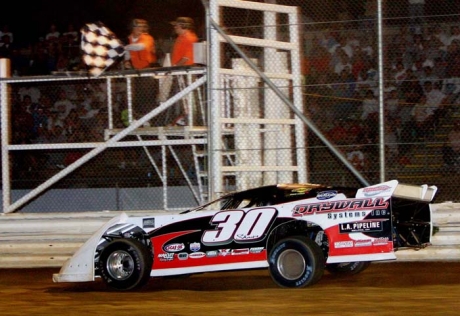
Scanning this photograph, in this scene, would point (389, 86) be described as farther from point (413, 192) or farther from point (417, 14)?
point (413, 192)

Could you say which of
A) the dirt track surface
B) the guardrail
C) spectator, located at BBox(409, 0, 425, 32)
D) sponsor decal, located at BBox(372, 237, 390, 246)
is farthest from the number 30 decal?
spectator, located at BBox(409, 0, 425, 32)

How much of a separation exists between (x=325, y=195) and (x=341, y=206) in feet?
0.74

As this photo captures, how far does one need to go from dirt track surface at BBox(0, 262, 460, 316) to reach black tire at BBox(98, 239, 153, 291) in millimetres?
164

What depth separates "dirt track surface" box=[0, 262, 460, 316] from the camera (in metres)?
7.93

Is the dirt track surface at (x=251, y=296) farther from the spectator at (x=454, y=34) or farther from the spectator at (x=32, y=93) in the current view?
the spectator at (x=32, y=93)

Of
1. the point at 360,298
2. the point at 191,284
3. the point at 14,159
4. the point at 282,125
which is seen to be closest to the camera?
the point at 360,298

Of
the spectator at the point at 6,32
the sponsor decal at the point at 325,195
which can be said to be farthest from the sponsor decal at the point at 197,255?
the spectator at the point at 6,32

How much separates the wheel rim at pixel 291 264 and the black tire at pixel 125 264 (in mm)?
1520

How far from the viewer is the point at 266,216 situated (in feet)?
31.3

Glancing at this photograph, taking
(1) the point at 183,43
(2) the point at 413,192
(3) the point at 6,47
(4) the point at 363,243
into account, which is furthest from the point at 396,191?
(3) the point at 6,47

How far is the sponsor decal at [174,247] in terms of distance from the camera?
984cm

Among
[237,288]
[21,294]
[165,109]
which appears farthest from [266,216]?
[165,109]

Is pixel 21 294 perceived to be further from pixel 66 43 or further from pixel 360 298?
pixel 66 43

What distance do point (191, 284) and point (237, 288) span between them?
92 centimetres
